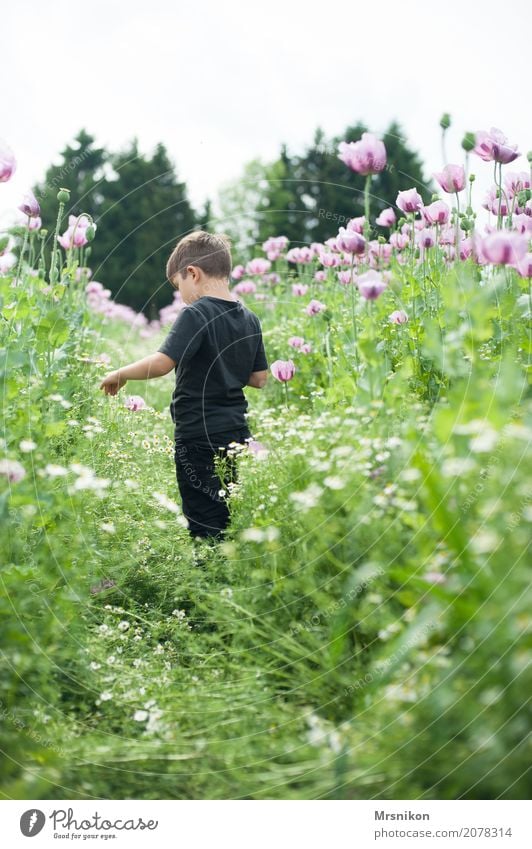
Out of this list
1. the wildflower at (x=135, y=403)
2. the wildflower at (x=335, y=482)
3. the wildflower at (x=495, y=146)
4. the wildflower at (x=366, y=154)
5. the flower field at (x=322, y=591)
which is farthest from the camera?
the wildflower at (x=135, y=403)

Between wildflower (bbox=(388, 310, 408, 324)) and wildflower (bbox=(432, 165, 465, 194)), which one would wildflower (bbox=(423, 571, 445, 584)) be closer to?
wildflower (bbox=(388, 310, 408, 324))

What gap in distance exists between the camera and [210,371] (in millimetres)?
2812

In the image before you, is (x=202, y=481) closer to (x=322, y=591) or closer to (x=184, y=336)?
(x=184, y=336)

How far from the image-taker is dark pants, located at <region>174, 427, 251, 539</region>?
271 cm

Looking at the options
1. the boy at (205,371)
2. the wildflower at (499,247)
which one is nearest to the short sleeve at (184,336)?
the boy at (205,371)

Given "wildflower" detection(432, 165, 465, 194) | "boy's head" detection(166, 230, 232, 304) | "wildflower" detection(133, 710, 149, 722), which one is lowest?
"wildflower" detection(133, 710, 149, 722)

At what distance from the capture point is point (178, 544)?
2.51 m

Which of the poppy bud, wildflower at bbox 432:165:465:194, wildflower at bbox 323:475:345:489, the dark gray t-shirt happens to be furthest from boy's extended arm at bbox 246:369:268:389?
wildflower at bbox 323:475:345:489

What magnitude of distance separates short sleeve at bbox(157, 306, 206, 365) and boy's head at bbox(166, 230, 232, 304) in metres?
0.25

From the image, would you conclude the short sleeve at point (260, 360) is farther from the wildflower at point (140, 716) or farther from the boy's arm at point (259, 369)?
the wildflower at point (140, 716)

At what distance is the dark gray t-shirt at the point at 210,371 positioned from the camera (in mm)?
2744

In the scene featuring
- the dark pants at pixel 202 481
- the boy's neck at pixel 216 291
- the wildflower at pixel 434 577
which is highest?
the boy's neck at pixel 216 291

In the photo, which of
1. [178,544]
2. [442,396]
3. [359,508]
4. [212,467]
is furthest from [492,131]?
[178,544]

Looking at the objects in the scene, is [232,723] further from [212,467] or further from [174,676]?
[212,467]
